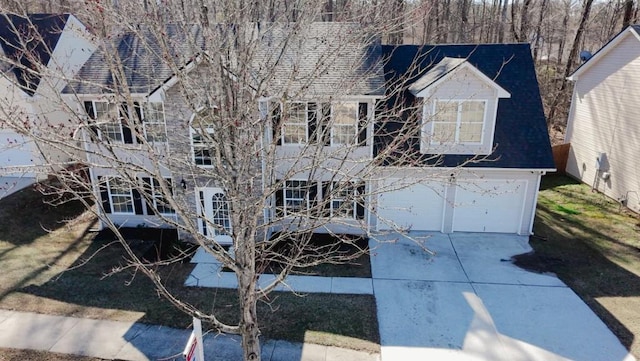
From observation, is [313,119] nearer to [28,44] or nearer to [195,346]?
[195,346]

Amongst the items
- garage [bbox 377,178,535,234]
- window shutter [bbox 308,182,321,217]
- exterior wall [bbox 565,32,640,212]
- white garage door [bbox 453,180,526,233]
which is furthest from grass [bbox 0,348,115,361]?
exterior wall [bbox 565,32,640,212]

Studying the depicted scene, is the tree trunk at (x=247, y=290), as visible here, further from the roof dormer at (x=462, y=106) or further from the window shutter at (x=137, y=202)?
the window shutter at (x=137, y=202)

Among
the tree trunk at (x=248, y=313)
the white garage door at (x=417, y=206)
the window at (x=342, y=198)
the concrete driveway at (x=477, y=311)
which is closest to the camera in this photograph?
the window at (x=342, y=198)

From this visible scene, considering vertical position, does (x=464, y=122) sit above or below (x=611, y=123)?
above

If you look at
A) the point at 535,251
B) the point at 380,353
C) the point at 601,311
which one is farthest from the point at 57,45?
the point at 601,311

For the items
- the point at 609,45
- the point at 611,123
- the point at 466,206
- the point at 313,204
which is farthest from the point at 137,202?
the point at 609,45

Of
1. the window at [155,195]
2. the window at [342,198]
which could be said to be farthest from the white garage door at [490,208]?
the window at [155,195]

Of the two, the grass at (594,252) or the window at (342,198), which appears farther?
the grass at (594,252)
